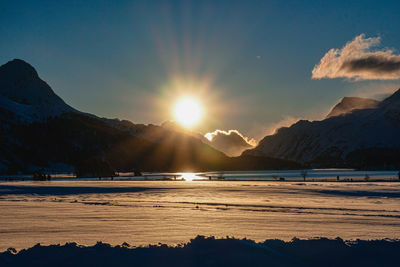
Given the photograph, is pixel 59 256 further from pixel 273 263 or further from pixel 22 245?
pixel 273 263

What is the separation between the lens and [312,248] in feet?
42.9

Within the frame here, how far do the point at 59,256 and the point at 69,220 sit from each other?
1042 centimetres

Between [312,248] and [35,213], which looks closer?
[312,248]

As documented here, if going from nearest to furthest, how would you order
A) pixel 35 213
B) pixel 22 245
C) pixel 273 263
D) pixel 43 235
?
pixel 273 263, pixel 22 245, pixel 43 235, pixel 35 213

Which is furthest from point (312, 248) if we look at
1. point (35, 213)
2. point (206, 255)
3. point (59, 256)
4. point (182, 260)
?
point (35, 213)

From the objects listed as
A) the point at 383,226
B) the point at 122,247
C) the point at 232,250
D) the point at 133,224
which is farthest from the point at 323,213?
the point at 122,247

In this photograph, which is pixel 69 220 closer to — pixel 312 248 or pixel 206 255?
pixel 206 255

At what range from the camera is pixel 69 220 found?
71.9 feet

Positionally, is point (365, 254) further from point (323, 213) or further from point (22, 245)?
point (323, 213)

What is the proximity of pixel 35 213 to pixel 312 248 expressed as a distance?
19.0 meters

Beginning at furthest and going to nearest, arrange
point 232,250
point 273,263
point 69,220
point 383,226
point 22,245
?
point 69,220 → point 383,226 → point 22,245 → point 232,250 → point 273,263

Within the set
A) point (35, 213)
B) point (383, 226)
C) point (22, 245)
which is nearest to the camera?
point (22, 245)

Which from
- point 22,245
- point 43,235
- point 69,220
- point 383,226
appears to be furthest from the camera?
point 69,220

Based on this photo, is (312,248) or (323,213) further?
(323,213)
